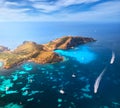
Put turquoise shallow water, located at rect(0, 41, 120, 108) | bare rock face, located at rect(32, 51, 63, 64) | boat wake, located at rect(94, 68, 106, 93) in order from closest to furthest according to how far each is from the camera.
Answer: turquoise shallow water, located at rect(0, 41, 120, 108) < boat wake, located at rect(94, 68, 106, 93) < bare rock face, located at rect(32, 51, 63, 64)

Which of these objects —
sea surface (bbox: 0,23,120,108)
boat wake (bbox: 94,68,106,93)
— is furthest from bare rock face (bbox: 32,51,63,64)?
boat wake (bbox: 94,68,106,93)

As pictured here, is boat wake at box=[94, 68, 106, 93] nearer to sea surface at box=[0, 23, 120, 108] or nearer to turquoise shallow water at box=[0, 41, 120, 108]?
sea surface at box=[0, 23, 120, 108]

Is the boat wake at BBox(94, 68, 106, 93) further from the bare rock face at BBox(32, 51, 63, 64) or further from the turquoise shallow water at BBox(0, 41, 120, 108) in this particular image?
the bare rock face at BBox(32, 51, 63, 64)

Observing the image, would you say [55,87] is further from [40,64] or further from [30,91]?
[40,64]

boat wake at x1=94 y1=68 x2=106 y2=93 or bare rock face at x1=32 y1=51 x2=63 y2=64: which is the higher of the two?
bare rock face at x1=32 y1=51 x2=63 y2=64

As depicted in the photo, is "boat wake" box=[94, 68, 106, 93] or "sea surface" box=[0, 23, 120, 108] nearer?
"sea surface" box=[0, 23, 120, 108]

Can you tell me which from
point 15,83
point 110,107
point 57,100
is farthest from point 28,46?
point 110,107

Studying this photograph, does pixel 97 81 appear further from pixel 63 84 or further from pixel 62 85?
pixel 62 85

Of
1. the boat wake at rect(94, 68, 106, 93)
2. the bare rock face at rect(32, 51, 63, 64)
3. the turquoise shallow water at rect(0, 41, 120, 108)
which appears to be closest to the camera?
the turquoise shallow water at rect(0, 41, 120, 108)
